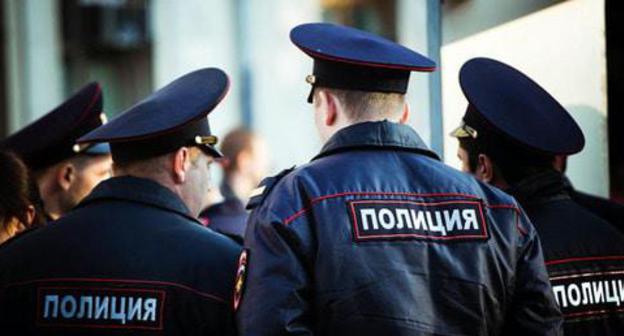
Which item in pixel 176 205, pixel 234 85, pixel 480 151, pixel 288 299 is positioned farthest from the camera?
pixel 234 85

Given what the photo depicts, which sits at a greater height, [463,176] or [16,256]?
[463,176]

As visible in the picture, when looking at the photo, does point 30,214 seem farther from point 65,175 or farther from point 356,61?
point 356,61

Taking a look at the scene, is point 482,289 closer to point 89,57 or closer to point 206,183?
point 206,183

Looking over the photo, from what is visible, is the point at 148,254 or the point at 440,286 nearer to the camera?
the point at 440,286

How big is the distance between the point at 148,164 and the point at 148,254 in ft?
1.21

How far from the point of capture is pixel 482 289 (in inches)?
117

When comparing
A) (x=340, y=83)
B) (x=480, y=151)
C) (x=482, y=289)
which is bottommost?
(x=482, y=289)

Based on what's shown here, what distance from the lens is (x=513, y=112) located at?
367 centimetres

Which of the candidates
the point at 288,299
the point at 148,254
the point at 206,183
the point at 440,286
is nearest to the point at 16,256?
the point at 148,254

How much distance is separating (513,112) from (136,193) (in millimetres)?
1280

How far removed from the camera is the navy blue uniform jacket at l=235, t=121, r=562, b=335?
2854 mm

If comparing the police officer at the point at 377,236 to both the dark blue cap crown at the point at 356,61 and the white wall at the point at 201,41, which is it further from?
the white wall at the point at 201,41

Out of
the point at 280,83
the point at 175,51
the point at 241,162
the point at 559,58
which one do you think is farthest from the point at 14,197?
the point at 175,51

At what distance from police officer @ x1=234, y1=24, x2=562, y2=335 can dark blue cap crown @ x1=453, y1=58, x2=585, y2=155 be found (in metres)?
0.50
